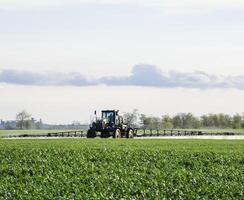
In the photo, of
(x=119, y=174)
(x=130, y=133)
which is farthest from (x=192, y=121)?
(x=119, y=174)

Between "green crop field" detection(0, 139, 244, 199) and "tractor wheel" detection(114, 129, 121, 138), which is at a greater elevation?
"tractor wheel" detection(114, 129, 121, 138)

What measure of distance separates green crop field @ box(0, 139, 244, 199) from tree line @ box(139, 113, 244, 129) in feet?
414

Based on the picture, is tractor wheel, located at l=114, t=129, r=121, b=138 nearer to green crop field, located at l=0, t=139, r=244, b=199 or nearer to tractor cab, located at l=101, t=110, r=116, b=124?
tractor cab, located at l=101, t=110, r=116, b=124

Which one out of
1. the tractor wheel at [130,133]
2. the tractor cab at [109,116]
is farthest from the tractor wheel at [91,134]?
the tractor wheel at [130,133]

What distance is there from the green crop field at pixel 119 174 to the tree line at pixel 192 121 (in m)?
126

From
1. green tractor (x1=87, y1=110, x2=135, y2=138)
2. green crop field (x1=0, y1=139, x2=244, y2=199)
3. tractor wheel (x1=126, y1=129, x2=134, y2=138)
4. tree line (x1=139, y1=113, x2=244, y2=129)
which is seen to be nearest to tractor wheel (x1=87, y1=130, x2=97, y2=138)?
green tractor (x1=87, y1=110, x2=135, y2=138)

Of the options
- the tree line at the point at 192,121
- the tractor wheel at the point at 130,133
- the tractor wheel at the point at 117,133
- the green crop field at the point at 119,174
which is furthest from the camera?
the tree line at the point at 192,121

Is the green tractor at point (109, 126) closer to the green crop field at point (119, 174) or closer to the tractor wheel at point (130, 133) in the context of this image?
the tractor wheel at point (130, 133)

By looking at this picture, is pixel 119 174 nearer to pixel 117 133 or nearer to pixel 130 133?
pixel 117 133

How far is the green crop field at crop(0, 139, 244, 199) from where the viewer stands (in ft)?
77.1

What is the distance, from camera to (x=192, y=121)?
183875 mm

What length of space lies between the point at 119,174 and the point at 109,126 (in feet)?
137

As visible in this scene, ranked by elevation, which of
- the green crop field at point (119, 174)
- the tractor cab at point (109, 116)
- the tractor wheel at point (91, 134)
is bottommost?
the green crop field at point (119, 174)

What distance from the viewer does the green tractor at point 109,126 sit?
7138 centimetres
